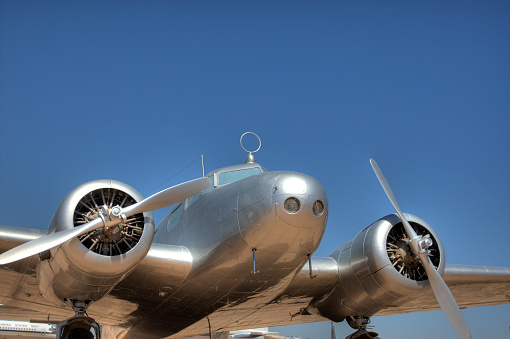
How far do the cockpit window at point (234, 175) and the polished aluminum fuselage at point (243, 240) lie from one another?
0.31 m

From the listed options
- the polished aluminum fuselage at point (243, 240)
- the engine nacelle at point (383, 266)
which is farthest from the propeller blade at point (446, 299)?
the polished aluminum fuselage at point (243, 240)

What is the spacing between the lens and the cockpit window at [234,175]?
934cm

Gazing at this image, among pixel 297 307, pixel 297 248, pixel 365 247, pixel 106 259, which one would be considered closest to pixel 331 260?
pixel 365 247

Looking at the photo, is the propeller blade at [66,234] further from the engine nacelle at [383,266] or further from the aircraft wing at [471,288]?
the aircraft wing at [471,288]

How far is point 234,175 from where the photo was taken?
30.9ft

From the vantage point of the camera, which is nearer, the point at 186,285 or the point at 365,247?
the point at 186,285

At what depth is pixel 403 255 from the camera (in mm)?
10078

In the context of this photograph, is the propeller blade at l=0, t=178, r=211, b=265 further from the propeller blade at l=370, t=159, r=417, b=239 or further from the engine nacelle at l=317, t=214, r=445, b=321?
the propeller blade at l=370, t=159, r=417, b=239

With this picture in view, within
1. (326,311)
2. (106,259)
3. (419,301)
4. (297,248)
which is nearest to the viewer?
(106,259)

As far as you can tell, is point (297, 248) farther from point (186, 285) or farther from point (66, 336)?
point (66, 336)

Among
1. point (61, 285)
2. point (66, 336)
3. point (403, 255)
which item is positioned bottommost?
point (66, 336)

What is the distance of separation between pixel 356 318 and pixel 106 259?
23.6 feet

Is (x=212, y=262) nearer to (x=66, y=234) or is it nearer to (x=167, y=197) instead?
(x=167, y=197)

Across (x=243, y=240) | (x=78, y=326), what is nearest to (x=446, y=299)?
(x=243, y=240)
